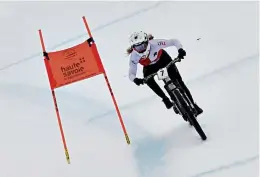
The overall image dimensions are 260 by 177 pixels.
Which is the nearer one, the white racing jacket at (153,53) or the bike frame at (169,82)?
the bike frame at (169,82)

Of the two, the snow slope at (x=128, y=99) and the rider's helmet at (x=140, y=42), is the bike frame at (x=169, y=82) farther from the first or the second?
the snow slope at (x=128, y=99)

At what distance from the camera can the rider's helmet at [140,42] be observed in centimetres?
648

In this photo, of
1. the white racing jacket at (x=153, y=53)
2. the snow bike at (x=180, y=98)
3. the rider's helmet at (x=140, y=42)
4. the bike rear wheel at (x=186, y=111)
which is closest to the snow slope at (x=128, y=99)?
the bike rear wheel at (x=186, y=111)

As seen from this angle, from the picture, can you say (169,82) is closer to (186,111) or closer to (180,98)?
(180,98)

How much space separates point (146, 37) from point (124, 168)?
1.87m

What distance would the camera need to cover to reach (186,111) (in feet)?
21.7

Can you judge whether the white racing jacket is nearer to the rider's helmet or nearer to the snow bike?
the rider's helmet

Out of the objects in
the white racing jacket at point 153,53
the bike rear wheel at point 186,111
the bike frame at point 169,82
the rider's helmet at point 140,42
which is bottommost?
the bike rear wheel at point 186,111

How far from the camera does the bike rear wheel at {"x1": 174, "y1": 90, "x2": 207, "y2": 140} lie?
21.4 ft

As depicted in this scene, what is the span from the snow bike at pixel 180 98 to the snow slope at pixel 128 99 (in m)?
0.30

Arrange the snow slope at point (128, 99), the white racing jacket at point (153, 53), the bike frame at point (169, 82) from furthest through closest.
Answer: the white racing jacket at point (153, 53) → the snow slope at point (128, 99) → the bike frame at point (169, 82)

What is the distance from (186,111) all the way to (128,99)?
279 centimetres

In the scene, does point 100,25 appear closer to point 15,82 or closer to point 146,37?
point 15,82

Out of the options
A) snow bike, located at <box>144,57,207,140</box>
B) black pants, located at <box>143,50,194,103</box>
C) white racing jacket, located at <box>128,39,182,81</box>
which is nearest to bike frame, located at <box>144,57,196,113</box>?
snow bike, located at <box>144,57,207,140</box>
